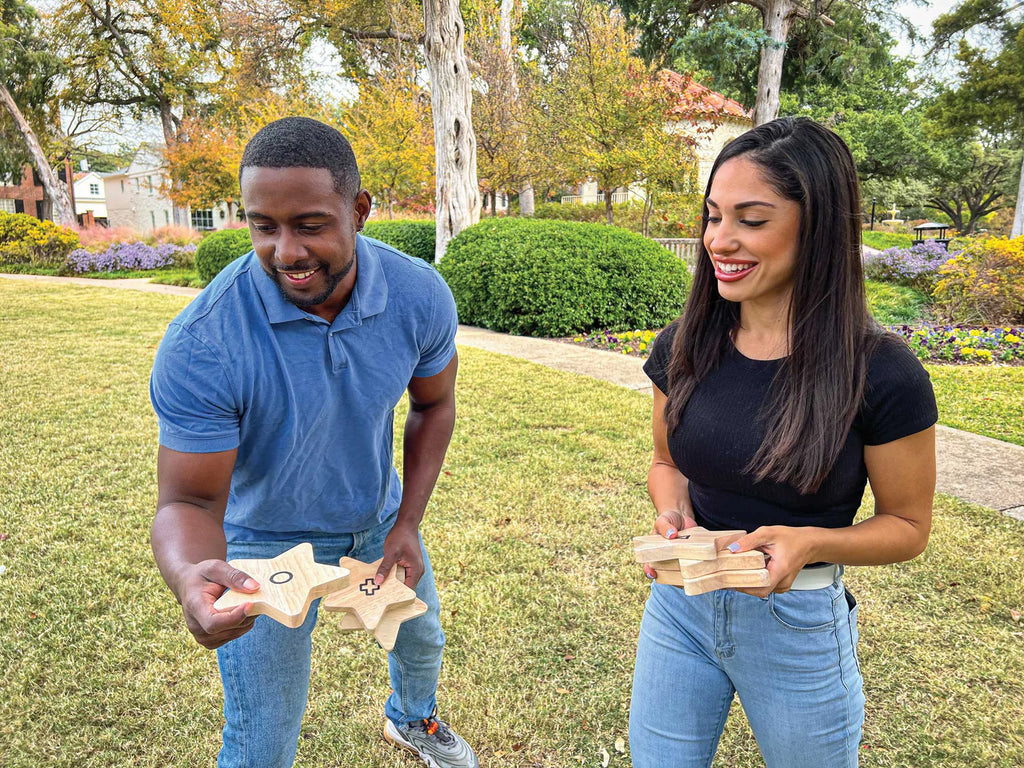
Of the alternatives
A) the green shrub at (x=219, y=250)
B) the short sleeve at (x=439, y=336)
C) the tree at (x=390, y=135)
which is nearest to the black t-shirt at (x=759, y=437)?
the short sleeve at (x=439, y=336)

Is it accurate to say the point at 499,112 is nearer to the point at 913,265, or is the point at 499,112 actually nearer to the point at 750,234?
the point at 913,265

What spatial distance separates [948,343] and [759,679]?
28.8ft

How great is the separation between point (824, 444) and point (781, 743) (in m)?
0.66

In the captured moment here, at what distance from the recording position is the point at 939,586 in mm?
3525

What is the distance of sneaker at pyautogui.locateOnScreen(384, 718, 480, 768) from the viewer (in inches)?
97.7

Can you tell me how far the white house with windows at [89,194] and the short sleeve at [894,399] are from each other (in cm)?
7561

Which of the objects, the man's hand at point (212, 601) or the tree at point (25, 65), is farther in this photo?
the tree at point (25, 65)

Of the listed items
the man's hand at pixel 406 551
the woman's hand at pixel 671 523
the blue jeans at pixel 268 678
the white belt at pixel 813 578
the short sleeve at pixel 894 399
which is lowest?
the blue jeans at pixel 268 678

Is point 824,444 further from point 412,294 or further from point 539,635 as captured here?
point 539,635

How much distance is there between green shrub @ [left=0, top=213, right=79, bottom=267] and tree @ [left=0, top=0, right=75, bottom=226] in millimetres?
7189

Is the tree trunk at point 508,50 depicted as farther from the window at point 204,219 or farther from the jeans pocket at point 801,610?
the window at point 204,219

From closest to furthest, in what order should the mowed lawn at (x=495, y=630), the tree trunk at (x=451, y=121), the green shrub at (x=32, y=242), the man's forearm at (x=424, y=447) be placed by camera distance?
the man's forearm at (x=424, y=447) → the mowed lawn at (x=495, y=630) → the tree trunk at (x=451, y=121) → the green shrub at (x=32, y=242)

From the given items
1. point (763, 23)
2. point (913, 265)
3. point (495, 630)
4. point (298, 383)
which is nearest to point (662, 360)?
point (298, 383)

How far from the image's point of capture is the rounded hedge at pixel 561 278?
991 cm
